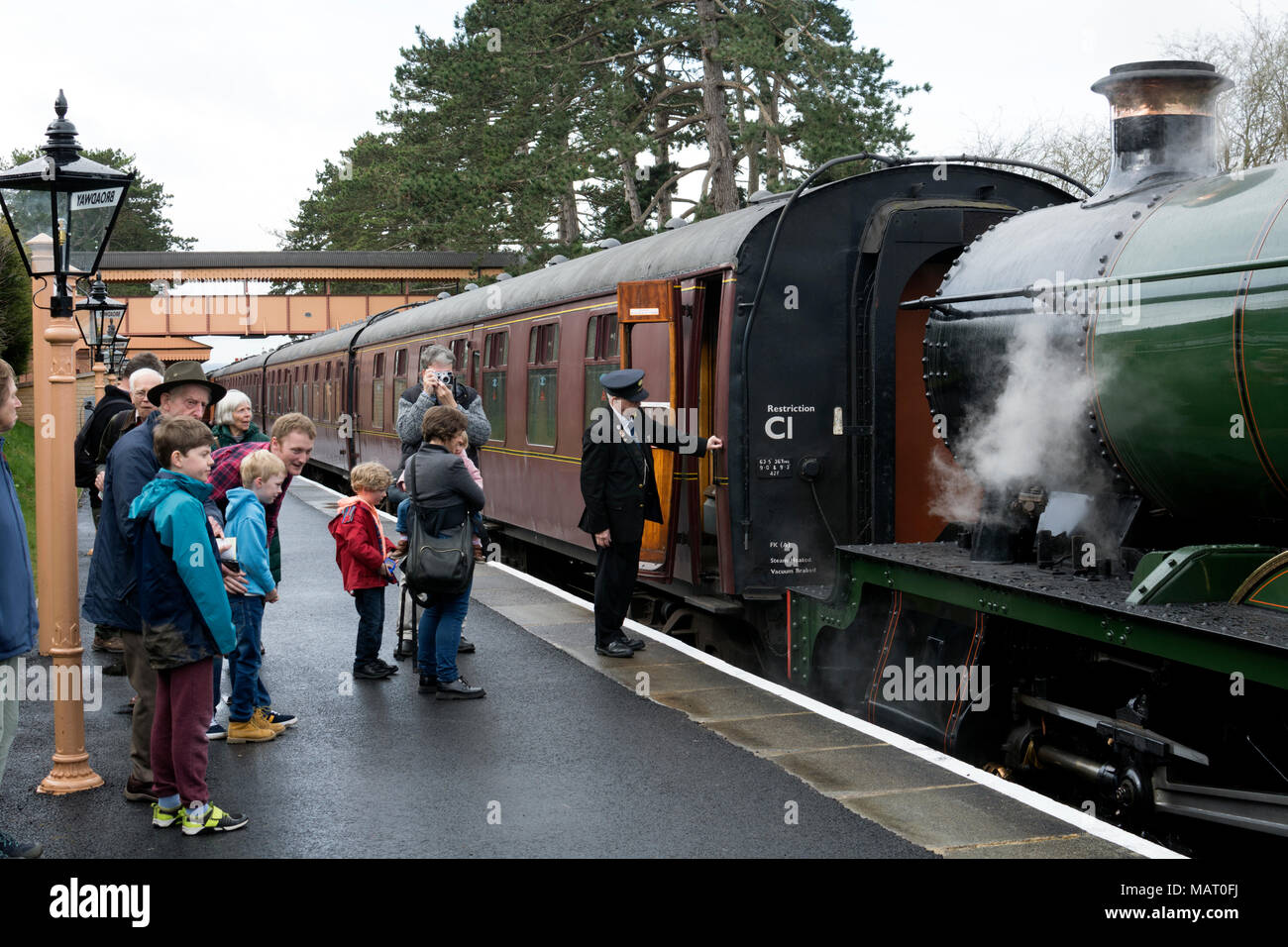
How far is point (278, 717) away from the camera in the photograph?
649 centimetres

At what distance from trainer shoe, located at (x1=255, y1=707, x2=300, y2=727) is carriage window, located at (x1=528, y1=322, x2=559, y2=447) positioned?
5.06 meters

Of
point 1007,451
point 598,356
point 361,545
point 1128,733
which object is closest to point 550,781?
point 361,545

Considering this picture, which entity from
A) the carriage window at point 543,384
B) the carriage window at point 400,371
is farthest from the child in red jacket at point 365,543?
the carriage window at point 400,371

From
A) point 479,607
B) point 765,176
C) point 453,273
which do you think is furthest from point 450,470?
point 453,273

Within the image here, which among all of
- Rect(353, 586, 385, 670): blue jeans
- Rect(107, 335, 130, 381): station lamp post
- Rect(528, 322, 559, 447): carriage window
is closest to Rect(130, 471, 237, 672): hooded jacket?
Rect(353, 586, 385, 670): blue jeans

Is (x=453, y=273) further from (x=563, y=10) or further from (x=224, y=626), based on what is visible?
(x=224, y=626)

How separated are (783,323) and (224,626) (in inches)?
160

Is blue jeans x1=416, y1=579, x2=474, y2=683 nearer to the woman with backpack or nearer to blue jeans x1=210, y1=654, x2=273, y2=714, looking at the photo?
the woman with backpack

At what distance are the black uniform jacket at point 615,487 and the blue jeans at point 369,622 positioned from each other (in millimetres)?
1359

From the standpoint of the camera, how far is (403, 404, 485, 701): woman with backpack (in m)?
6.78

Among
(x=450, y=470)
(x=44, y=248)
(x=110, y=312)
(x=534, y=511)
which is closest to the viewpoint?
(x=44, y=248)

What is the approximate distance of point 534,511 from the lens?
12109mm

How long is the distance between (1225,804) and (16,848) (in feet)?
14.5

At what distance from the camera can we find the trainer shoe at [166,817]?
4.84 metres
